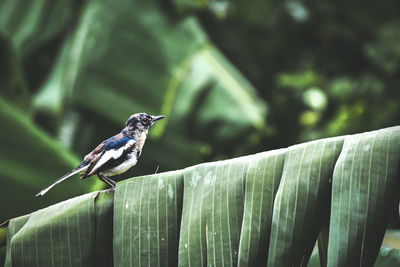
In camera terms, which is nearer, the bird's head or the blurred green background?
the bird's head

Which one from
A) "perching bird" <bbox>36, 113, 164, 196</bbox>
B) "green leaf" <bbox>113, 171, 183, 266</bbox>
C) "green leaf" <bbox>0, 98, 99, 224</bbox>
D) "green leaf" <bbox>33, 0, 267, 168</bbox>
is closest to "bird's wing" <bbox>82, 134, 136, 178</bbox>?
"perching bird" <bbox>36, 113, 164, 196</bbox>

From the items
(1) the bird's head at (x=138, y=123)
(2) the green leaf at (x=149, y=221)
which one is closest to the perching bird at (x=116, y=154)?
(1) the bird's head at (x=138, y=123)

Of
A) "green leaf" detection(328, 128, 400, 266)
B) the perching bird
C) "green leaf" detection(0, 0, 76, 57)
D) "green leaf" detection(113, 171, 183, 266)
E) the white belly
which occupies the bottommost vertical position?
"green leaf" detection(328, 128, 400, 266)

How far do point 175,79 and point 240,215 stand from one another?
110 inches

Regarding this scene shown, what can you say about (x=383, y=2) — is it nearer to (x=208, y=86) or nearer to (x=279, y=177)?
(x=208, y=86)

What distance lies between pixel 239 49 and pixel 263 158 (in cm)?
584

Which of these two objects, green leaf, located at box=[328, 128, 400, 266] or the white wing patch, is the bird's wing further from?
green leaf, located at box=[328, 128, 400, 266]

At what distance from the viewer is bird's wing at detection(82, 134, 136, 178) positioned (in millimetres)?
1899

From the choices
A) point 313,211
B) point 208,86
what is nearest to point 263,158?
point 313,211

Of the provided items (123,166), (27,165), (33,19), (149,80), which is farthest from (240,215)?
(33,19)

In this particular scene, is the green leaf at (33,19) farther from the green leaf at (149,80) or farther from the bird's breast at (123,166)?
the bird's breast at (123,166)

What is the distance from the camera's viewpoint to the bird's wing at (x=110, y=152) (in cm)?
190

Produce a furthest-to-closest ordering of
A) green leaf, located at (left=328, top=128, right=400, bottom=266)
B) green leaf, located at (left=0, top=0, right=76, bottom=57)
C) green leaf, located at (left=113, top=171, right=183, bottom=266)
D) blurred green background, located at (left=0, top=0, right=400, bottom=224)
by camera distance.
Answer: green leaf, located at (left=0, top=0, right=76, bottom=57) → blurred green background, located at (left=0, top=0, right=400, bottom=224) → green leaf, located at (left=113, top=171, right=183, bottom=266) → green leaf, located at (left=328, top=128, right=400, bottom=266)

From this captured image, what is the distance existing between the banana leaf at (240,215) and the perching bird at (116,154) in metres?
0.08
